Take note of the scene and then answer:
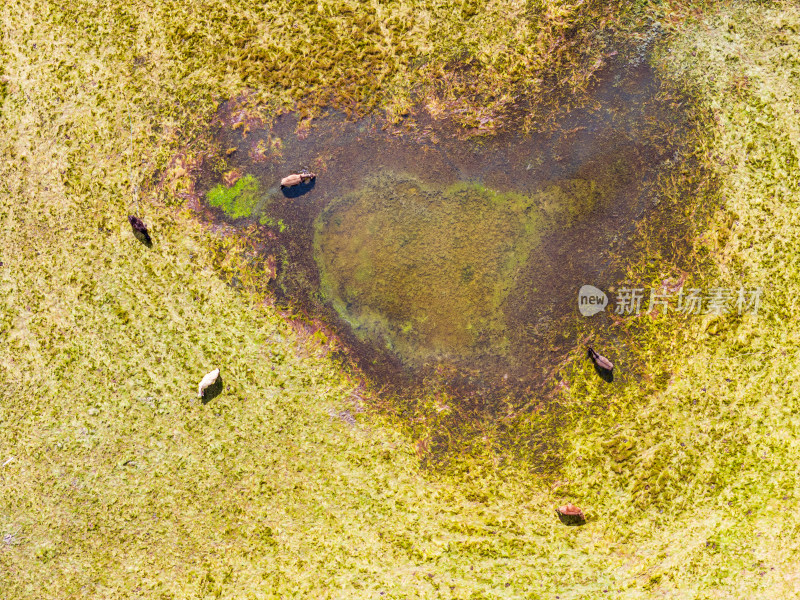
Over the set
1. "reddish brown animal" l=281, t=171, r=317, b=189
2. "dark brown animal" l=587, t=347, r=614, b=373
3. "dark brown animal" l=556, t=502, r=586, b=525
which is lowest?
"dark brown animal" l=556, t=502, r=586, b=525

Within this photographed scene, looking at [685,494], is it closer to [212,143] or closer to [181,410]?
[181,410]

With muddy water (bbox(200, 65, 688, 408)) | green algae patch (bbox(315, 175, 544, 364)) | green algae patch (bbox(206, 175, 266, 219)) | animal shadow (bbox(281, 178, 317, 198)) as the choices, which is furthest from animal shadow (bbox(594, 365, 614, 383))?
green algae patch (bbox(206, 175, 266, 219))

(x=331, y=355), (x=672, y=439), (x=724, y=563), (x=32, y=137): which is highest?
(x=32, y=137)

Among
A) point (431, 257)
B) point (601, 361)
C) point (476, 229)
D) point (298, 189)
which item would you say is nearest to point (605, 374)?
point (601, 361)

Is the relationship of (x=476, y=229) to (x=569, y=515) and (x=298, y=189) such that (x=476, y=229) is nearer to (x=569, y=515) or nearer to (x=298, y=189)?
(x=298, y=189)

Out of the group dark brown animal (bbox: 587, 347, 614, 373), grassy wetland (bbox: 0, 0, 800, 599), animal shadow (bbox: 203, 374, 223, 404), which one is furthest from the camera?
animal shadow (bbox: 203, 374, 223, 404)

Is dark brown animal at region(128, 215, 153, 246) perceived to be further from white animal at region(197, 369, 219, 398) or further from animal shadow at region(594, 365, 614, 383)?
animal shadow at region(594, 365, 614, 383)

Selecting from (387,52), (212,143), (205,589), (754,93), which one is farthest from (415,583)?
(754,93)
